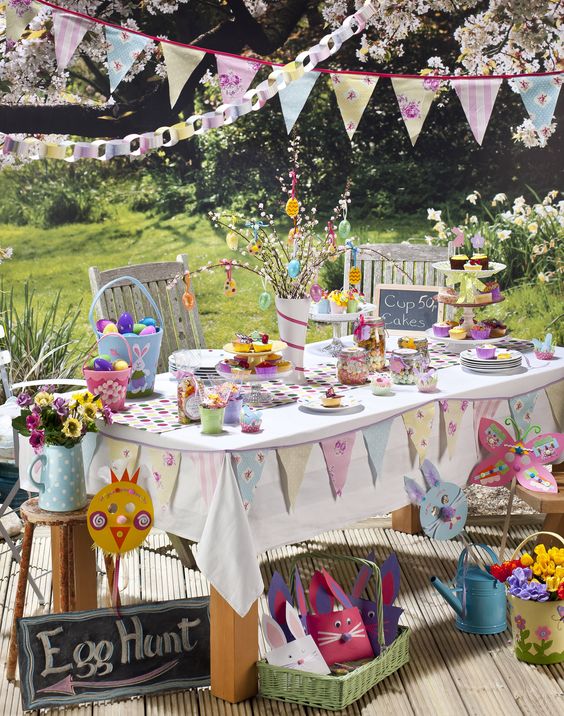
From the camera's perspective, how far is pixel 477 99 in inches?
151

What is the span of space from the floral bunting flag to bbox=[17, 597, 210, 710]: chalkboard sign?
15.6 inches

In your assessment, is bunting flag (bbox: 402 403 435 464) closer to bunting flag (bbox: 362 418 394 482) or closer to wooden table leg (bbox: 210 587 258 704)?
bunting flag (bbox: 362 418 394 482)

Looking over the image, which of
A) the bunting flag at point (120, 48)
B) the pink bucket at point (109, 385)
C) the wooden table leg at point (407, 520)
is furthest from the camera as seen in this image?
the wooden table leg at point (407, 520)

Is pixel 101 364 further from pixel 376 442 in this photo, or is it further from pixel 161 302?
pixel 161 302

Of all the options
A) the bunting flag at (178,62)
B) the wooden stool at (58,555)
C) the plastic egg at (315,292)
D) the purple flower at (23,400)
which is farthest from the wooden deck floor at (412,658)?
the bunting flag at (178,62)

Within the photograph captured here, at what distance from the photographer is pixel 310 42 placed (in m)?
6.42

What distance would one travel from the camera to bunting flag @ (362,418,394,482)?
2.89 meters

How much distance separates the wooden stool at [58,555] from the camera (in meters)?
2.76

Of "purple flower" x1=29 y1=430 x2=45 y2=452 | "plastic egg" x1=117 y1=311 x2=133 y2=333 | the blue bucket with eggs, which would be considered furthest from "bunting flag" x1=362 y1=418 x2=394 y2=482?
"purple flower" x1=29 y1=430 x2=45 y2=452

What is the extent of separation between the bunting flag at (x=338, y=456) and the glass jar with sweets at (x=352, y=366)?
0.40 meters

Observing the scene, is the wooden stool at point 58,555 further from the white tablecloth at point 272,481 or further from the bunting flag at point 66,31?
the bunting flag at point 66,31

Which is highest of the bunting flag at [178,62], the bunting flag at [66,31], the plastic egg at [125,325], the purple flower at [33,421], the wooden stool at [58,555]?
the bunting flag at [66,31]

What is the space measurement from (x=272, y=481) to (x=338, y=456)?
238 mm

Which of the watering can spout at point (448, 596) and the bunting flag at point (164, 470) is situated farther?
the watering can spout at point (448, 596)
